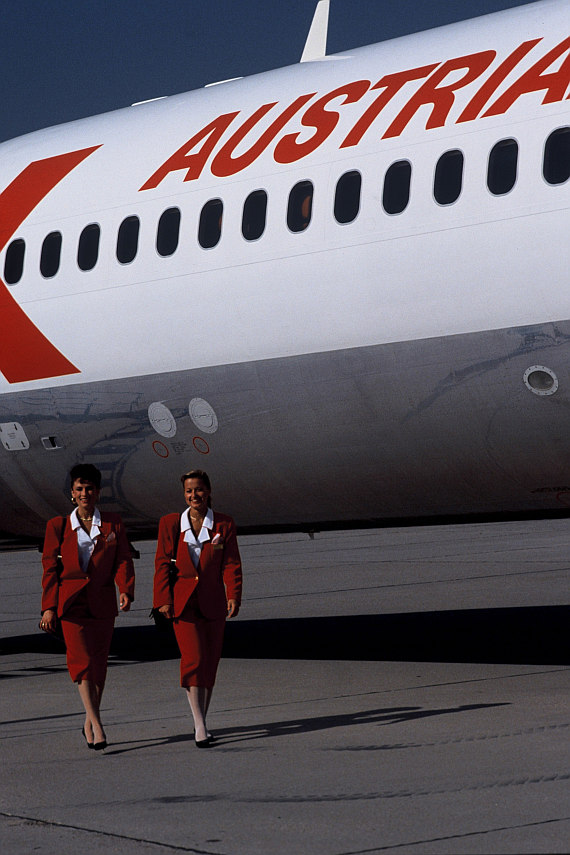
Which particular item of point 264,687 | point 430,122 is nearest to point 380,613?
point 264,687

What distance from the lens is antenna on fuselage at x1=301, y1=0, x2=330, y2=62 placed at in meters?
13.0

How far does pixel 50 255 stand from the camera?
513 inches

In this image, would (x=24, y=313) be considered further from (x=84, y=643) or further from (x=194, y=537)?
(x=84, y=643)

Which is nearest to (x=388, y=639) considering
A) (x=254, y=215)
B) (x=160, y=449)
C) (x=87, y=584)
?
(x=160, y=449)

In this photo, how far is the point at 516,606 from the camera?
19.2m

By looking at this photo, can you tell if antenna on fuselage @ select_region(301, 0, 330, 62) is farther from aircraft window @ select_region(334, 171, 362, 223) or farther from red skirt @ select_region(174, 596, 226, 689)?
red skirt @ select_region(174, 596, 226, 689)

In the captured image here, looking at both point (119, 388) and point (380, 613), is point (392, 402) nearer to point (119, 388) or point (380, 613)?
point (119, 388)

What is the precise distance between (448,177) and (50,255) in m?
4.19

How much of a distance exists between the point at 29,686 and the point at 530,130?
691 centimetres

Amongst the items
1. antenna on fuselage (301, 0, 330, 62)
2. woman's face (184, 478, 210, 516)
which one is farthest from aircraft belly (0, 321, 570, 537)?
Answer: antenna on fuselage (301, 0, 330, 62)

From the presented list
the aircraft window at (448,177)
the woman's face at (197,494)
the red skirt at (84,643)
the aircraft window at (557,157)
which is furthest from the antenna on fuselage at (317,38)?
the red skirt at (84,643)

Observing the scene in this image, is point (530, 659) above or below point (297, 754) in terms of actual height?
above

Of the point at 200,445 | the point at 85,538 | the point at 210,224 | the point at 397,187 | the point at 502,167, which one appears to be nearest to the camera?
the point at 85,538

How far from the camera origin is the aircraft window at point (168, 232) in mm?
12115
